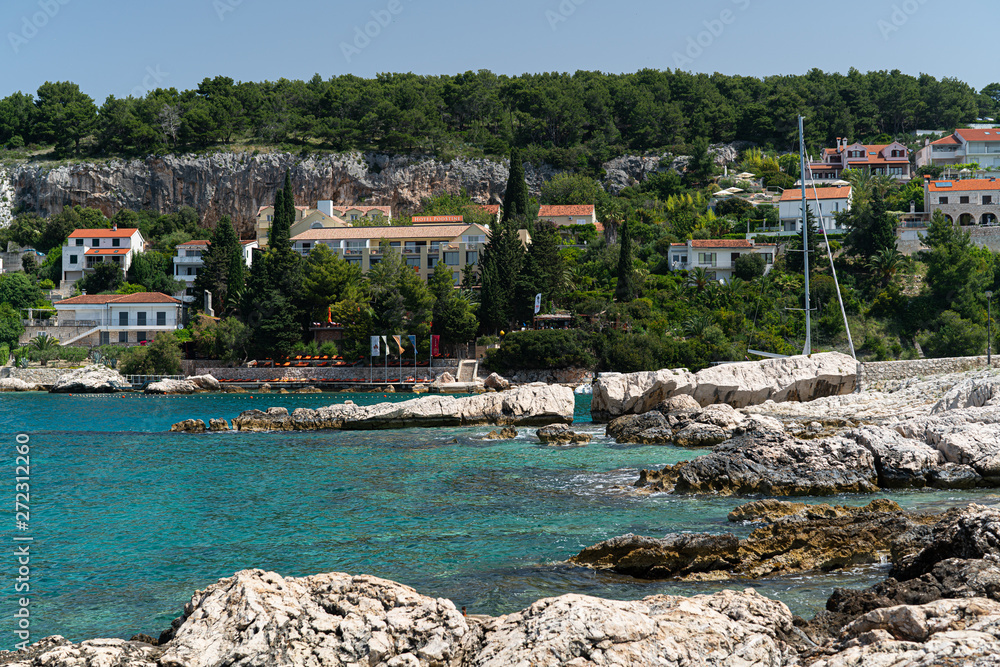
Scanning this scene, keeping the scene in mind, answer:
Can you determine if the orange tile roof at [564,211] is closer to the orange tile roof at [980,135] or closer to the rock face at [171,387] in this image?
the rock face at [171,387]

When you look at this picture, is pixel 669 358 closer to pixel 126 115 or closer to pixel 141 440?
pixel 141 440

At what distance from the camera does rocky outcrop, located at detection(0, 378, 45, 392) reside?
2045 inches

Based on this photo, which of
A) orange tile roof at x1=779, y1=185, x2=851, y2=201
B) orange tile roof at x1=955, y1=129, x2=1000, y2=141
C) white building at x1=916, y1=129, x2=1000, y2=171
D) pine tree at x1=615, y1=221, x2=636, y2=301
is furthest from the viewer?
orange tile roof at x1=955, y1=129, x2=1000, y2=141

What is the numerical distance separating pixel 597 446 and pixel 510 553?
12510 millimetres

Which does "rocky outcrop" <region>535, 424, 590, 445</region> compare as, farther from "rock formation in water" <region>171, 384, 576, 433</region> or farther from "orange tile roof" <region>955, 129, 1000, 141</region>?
"orange tile roof" <region>955, 129, 1000, 141</region>

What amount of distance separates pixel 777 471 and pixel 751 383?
14.7 metres

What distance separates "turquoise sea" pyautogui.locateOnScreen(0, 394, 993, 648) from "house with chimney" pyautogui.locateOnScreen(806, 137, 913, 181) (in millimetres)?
77273

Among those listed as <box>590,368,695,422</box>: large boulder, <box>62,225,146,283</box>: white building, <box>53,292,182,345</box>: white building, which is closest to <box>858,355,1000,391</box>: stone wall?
<box>590,368,695,422</box>: large boulder

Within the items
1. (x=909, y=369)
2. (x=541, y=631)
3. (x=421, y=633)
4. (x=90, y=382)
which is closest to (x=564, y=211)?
(x=90, y=382)

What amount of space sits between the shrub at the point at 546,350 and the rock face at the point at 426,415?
19.4m

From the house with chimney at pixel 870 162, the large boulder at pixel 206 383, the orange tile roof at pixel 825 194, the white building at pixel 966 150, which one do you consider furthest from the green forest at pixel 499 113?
the large boulder at pixel 206 383

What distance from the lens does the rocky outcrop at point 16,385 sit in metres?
51.9

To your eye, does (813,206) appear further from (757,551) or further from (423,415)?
(757,551)

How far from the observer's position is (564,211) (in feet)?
253
